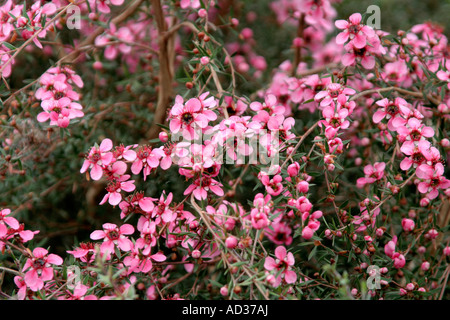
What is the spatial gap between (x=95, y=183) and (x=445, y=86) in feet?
3.76

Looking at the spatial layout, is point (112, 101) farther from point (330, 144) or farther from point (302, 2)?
point (330, 144)

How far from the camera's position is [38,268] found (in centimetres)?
106

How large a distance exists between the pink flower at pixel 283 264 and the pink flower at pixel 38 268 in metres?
0.49

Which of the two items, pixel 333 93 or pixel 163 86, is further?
pixel 163 86

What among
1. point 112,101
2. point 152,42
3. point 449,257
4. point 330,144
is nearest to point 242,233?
point 330,144

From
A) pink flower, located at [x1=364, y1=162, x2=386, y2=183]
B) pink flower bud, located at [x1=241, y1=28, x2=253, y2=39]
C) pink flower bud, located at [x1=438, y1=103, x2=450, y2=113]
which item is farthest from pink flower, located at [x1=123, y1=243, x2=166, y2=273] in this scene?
pink flower bud, located at [x1=241, y1=28, x2=253, y2=39]

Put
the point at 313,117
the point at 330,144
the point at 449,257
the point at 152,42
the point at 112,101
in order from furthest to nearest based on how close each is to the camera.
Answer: the point at 152,42, the point at 112,101, the point at 313,117, the point at 449,257, the point at 330,144

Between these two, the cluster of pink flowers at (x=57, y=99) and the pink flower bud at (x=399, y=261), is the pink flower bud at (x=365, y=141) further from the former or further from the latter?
the cluster of pink flowers at (x=57, y=99)

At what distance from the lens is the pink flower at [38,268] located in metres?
1.04

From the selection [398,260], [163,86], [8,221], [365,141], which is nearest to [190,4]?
[163,86]

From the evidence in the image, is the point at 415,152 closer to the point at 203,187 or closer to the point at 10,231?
the point at 203,187

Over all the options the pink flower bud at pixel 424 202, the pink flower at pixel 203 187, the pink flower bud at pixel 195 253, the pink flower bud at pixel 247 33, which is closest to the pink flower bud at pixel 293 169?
the pink flower at pixel 203 187

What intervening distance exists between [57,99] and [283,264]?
750 millimetres

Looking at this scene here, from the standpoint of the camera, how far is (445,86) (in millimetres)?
1303
